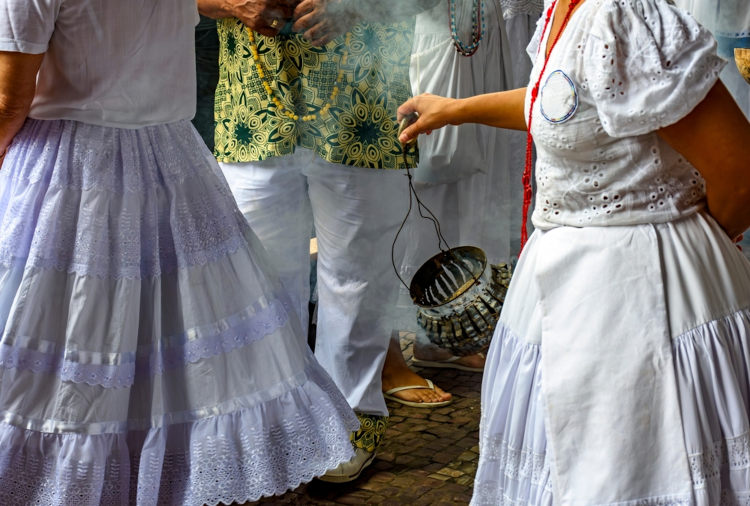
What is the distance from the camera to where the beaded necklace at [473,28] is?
11.7 ft

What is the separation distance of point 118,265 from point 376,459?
46.2 inches

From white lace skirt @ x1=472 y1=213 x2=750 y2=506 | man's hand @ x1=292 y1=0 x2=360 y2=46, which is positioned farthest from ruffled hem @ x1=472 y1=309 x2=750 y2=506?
man's hand @ x1=292 y1=0 x2=360 y2=46

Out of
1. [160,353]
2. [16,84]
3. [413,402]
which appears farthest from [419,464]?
[16,84]

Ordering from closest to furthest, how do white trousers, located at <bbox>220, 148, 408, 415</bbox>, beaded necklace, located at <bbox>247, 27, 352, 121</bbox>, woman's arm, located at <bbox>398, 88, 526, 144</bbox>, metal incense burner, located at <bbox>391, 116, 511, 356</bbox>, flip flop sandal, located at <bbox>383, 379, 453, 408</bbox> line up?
woman's arm, located at <bbox>398, 88, 526, 144</bbox> < metal incense burner, located at <bbox>391, 116, 511, 356</bbox> < beaded necklace, located at <bbox>247, 27, 352, 121</bbox> < white trousers, located at <bbox>220, 148, 408, 415</bbox> < flip flop sandal, located at <bbox>383, 379, 453, 408</bbox>

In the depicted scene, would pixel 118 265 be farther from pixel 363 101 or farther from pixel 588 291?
pixel 588 291

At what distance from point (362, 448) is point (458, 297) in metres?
0.65

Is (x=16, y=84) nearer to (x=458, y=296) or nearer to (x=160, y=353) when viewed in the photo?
(x=160, y=353)

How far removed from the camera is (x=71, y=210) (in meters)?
2.21

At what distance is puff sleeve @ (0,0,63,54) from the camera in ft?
6.70

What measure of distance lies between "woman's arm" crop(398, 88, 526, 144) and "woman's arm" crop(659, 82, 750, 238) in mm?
446

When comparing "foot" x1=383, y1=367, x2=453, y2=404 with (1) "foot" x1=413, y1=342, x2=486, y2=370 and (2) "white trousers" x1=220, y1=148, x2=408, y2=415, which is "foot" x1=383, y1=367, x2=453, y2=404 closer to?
(1) "foot" x1=413, y1=342, x2=486, y2=370

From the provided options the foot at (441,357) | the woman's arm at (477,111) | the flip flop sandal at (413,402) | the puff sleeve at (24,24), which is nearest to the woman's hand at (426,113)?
the woman's arm at (477,111)

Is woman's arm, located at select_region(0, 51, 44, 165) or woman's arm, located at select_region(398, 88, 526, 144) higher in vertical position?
woman's arm, located at select_region(0, 51, 44, 165)

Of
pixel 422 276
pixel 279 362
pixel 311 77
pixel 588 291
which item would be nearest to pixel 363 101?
pixel 311 77
